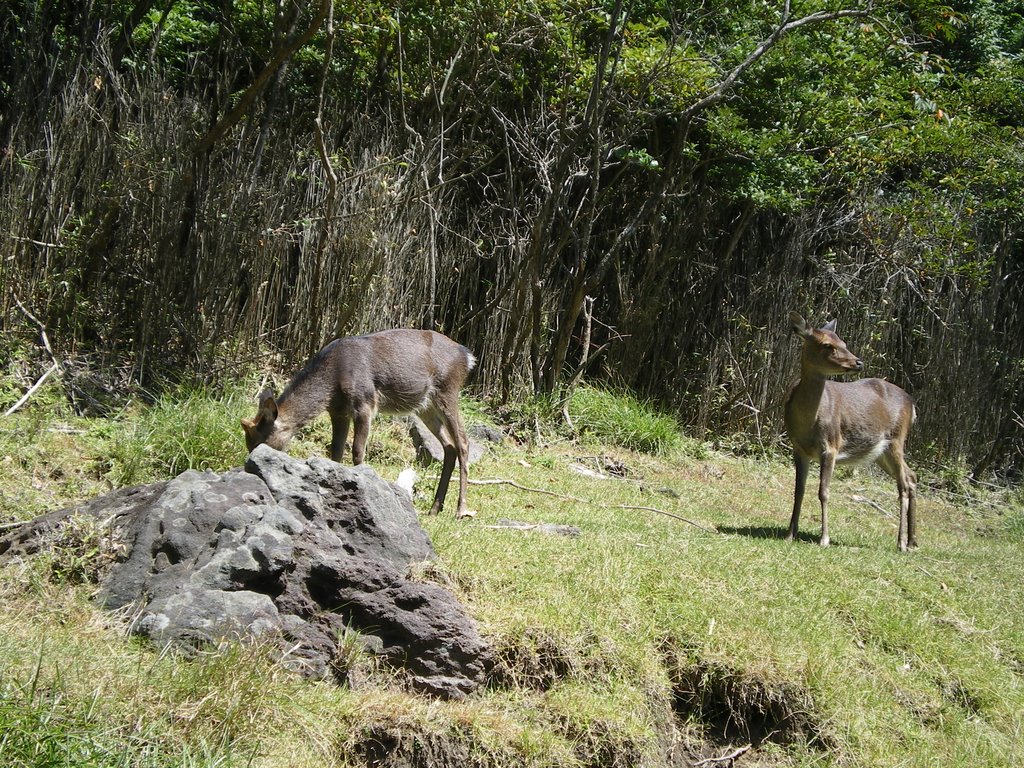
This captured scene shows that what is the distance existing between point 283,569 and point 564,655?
64.6 inches

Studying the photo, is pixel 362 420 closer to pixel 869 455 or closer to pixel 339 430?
pixel 339 430

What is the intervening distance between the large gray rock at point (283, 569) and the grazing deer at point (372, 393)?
194 centimetres

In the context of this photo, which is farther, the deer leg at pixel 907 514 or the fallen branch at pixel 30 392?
the deer leg at pixel 907 514

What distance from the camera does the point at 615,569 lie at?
645cm

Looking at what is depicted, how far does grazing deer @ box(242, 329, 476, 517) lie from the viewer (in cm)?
782

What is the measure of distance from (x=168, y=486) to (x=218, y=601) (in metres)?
0.87

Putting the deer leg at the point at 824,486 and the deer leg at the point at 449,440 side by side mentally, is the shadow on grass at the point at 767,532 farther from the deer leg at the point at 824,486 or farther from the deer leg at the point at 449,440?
the deer leg at the point at 449,440

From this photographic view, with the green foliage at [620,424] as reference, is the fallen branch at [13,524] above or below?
above

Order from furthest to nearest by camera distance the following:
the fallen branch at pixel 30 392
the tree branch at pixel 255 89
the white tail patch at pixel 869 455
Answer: the white tail patch at pixel 869 455, the tree branch at pixel 255 89, the fallen branch at pixel 30 392

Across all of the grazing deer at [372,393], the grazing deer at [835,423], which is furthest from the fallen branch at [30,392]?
the grazing deer at [835,423]

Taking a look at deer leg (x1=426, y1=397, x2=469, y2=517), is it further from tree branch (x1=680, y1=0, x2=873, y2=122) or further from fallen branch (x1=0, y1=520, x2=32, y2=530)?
tree branch (x1=680, y1=0, x2=873, y2=122)

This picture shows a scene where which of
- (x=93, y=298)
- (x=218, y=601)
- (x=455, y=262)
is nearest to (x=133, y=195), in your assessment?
(x=93, y=298)

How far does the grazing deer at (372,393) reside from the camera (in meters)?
7.82

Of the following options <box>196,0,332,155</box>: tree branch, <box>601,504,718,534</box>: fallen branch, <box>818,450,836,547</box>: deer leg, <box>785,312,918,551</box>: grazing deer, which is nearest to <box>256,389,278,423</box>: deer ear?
<box>196,0,332,155</box>: tree branch
